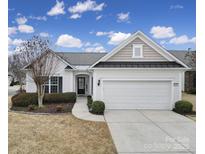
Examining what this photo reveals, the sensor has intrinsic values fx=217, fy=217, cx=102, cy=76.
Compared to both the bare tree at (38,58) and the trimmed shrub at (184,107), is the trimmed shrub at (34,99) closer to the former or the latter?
the bare tree at (38,58)

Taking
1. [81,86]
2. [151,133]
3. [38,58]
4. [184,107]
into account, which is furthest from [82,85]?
[151,133]

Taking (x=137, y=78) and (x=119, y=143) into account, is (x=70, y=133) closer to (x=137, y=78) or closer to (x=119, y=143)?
(x=119, y=143)

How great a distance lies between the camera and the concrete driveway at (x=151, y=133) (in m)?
7.35

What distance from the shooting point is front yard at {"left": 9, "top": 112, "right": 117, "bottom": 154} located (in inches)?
287

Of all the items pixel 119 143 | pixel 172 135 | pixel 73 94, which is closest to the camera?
pixel 119 143

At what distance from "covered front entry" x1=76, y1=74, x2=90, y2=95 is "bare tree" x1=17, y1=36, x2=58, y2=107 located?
22.0 feet

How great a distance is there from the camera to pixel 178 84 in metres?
14.9

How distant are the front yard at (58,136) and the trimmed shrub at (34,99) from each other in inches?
160

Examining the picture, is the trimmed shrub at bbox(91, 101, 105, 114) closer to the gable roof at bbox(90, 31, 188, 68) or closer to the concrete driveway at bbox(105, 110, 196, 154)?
the concrete driveway at bbox(105, 110, 196, 154)

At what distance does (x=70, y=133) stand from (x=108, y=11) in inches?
283

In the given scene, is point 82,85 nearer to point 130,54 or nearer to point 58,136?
point 130,54

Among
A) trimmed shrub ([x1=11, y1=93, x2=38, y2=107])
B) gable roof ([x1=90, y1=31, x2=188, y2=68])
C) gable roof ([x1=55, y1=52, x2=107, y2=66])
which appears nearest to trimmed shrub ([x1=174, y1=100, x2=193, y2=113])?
gable roof ([x1=90, y1=31, x2=188, y2=68])
